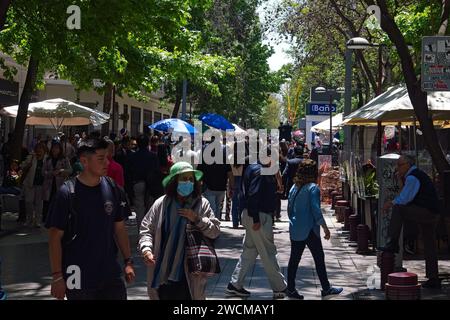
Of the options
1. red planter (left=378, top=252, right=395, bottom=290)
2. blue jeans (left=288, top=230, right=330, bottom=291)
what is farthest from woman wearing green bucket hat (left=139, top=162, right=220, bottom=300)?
red planter (left=378, top=252, right=395, bottom=290)

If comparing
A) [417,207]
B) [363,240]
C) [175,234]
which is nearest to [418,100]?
[417,207]

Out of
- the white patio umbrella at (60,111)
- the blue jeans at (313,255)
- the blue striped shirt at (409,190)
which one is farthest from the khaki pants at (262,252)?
the white patio umbrella at (60,111)

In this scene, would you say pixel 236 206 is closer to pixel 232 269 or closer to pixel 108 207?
pixel 232 269

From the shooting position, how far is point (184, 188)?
646 cm

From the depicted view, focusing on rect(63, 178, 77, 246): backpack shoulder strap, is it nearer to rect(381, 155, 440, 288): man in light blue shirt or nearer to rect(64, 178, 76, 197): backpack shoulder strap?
rect(64, 178, 76, 197): backpack shoulder strap

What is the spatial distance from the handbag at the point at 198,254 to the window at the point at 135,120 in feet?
152

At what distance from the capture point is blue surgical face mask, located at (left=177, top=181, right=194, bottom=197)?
21.2 ft

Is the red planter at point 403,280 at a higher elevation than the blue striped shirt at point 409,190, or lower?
lower

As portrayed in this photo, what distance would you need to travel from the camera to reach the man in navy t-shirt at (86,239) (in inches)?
228

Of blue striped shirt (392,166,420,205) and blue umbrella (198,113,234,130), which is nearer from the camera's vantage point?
blue striped shirt (392,166,420,205)

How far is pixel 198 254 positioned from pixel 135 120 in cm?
4793

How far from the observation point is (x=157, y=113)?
62.7m

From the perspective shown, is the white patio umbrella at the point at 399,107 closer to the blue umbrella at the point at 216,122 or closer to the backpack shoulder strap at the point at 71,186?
the backpack shoulder strap at the point at 71,186

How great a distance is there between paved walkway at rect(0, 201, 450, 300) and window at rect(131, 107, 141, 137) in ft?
116
